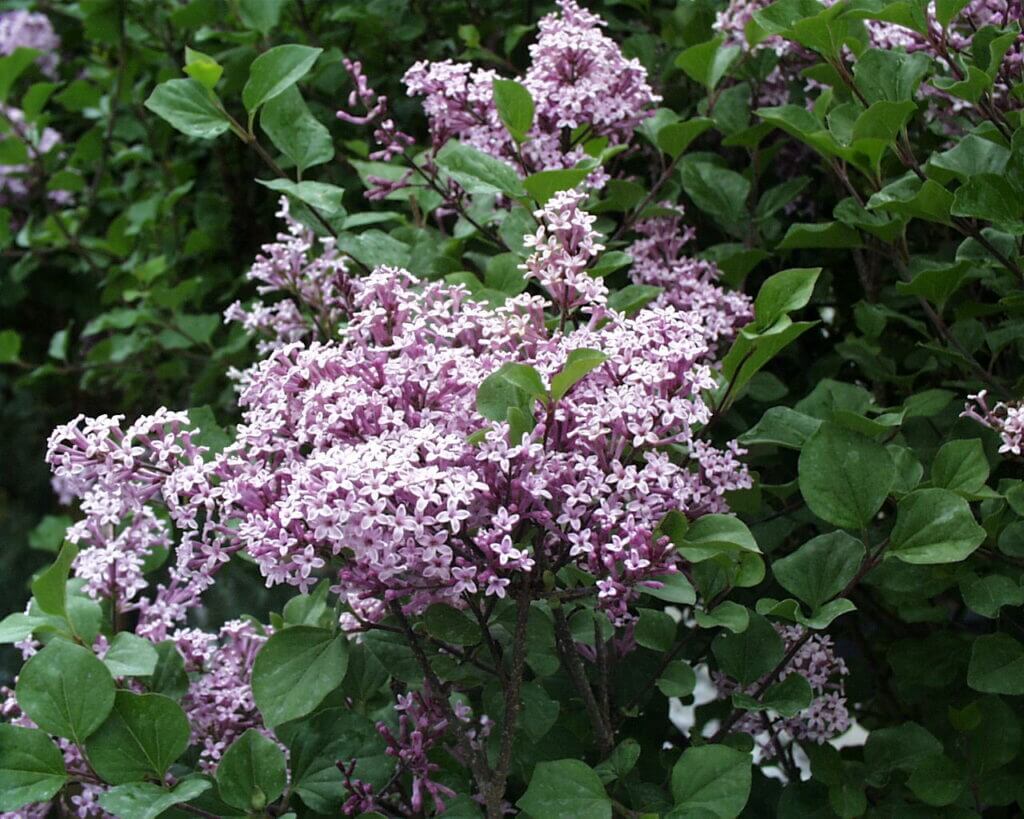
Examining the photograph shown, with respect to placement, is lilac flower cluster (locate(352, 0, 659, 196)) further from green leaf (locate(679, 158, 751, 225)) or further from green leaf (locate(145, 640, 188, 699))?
green leaf (locate(145, 640, 188, 699))

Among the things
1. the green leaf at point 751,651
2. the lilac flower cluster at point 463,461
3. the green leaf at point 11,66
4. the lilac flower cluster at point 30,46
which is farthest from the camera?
the lilac flower cluster at point 30,46

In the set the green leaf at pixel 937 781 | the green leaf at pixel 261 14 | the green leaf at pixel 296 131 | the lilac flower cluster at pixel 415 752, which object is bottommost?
the green leaf at pixel 937 781

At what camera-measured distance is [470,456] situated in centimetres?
89

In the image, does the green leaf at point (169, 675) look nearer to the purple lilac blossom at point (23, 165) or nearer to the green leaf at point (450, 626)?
the green leaf at point (450, 626)

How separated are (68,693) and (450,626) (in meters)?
0.33

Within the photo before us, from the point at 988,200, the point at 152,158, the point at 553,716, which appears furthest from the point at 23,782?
the point at 152,158

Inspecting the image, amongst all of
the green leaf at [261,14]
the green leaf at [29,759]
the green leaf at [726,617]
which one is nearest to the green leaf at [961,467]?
the green leaf at [726,617]

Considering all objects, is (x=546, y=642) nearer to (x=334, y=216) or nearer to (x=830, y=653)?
(x=830, y=653)

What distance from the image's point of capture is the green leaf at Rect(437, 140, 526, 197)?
3.87ft

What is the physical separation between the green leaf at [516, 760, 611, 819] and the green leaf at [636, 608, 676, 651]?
17 centimetres

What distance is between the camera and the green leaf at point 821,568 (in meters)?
1.00

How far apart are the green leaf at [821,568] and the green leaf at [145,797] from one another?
50 cm

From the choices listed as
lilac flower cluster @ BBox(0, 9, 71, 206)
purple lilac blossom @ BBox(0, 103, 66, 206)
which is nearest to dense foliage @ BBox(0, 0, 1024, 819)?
purple lilac blossom @ BBox(0, 103, 66, 206)

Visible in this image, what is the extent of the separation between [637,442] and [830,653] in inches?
15.1
